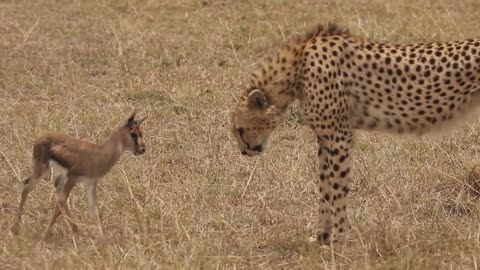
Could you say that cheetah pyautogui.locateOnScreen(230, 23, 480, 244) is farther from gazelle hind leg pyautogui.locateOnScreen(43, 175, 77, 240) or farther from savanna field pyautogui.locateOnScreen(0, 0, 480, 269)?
gazelle hind leg pyautogui.locateOnScreen(43, 175, 77, 240)

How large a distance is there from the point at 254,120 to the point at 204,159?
1192mm

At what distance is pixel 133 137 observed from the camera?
466 cm

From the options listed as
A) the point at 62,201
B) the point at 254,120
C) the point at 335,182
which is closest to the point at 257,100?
the point at 254,120

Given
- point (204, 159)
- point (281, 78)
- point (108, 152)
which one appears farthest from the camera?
point (204, 159)

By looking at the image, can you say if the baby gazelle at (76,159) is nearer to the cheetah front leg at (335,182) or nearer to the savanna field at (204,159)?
the savanna field at (204,159)

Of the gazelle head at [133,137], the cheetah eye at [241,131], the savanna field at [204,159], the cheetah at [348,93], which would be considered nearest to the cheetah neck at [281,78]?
the cheetah at [348,93]

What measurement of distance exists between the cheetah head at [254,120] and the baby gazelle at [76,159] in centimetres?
51

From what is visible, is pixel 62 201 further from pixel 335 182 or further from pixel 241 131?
pixel 335 182

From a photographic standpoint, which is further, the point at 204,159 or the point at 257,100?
Answer: the point at 204,159

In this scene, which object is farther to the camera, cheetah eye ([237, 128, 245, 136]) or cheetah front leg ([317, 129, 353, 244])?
cheetah eye ([237, 128, 245, 136])

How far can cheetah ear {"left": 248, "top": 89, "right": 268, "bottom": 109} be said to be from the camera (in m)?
4.74

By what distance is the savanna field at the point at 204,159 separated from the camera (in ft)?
14.3

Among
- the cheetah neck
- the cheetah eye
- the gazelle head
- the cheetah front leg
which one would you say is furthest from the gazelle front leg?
the cheetah front leg

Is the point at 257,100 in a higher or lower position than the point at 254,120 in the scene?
higher
